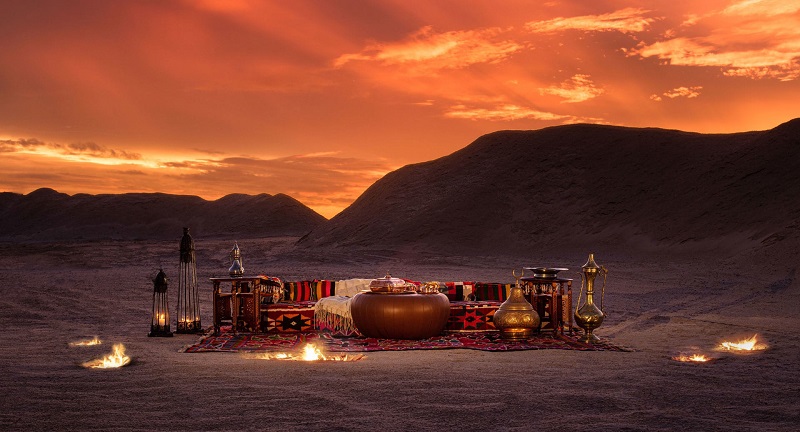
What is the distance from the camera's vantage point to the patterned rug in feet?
30.2

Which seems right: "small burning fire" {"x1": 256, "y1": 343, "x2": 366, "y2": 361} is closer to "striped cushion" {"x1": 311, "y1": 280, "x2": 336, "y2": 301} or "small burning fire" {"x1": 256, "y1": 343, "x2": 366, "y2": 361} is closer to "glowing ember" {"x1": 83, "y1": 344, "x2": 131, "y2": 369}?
"glowing ember" {"x1": 83, "y1": 344, "x2": 131, "y2": 369}

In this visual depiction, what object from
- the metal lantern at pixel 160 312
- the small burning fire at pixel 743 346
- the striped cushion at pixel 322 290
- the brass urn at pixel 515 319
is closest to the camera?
the small burning fire at pixel 743 346

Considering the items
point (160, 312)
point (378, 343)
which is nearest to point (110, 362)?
point (160, 312)

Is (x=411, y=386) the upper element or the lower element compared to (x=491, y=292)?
lower

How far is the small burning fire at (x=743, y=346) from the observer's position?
9.46 m

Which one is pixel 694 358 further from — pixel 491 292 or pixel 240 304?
pixel 240 304

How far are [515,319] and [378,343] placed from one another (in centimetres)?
174

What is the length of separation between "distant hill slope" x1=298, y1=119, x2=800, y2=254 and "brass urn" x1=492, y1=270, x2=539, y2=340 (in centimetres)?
2858

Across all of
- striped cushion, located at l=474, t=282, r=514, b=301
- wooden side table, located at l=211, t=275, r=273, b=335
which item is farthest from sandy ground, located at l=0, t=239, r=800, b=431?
striped cushion, located at l=474, t=282, r=514, b=301

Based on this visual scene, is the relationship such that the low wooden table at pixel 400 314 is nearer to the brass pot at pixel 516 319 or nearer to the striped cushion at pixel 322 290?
the brass pot at pixel 516 319

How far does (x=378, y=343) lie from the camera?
9.63 m

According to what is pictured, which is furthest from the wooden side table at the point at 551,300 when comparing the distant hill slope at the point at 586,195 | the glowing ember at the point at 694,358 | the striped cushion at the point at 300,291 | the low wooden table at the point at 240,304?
the distant hill slope at the point at 586,195

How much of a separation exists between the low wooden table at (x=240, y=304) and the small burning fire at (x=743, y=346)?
582cm

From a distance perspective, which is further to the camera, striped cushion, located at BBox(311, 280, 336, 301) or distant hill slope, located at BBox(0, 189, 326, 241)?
distant hill slope, located at BBox(0, 189, 326, 241)
